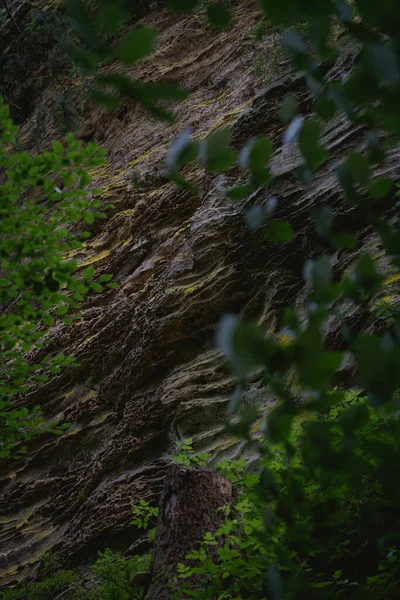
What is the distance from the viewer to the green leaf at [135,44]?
0.61 meters

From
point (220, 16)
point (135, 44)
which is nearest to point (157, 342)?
point (220, 16)

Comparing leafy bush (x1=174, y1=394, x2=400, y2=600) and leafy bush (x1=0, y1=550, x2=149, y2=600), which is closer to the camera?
leafy bush (x1=174, y1=394, x2=400, y2=600)

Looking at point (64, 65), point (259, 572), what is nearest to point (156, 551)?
point (259, 572)

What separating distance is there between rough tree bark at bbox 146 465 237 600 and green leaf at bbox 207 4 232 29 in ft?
10.4

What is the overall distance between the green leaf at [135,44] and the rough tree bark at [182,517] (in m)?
3.21

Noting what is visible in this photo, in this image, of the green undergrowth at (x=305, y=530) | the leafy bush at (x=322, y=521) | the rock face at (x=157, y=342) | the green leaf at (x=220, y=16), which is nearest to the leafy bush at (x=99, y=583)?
the green undergrowth at (x=305, y=530)

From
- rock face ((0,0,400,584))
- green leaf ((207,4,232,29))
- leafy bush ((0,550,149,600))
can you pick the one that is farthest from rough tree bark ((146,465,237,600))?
green leaf ((207,4,232,29))

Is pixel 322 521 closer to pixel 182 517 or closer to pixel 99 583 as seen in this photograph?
pixel 182 517

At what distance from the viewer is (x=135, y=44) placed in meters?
0.62

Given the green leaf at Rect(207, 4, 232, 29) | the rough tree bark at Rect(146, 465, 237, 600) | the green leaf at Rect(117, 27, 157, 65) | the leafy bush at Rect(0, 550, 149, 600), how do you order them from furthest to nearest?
the leafy bush at Rect(0, 550, 149, 600)
the rough tree bark at Rect(146, 465, 237, 600)
the green leaf at Rect(207, 4, 232, 29)
the green leaf at Rect(117, 27, 157, 65)

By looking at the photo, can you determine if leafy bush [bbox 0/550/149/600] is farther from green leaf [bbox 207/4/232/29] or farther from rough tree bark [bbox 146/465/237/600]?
green leaf [bbox 207/4/232/29]

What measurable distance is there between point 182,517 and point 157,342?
387cm

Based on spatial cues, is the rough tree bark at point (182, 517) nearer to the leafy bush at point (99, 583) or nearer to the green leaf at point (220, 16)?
the leafy bush at point (99, 583)

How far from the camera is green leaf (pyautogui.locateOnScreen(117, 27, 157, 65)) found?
2.02 feet
